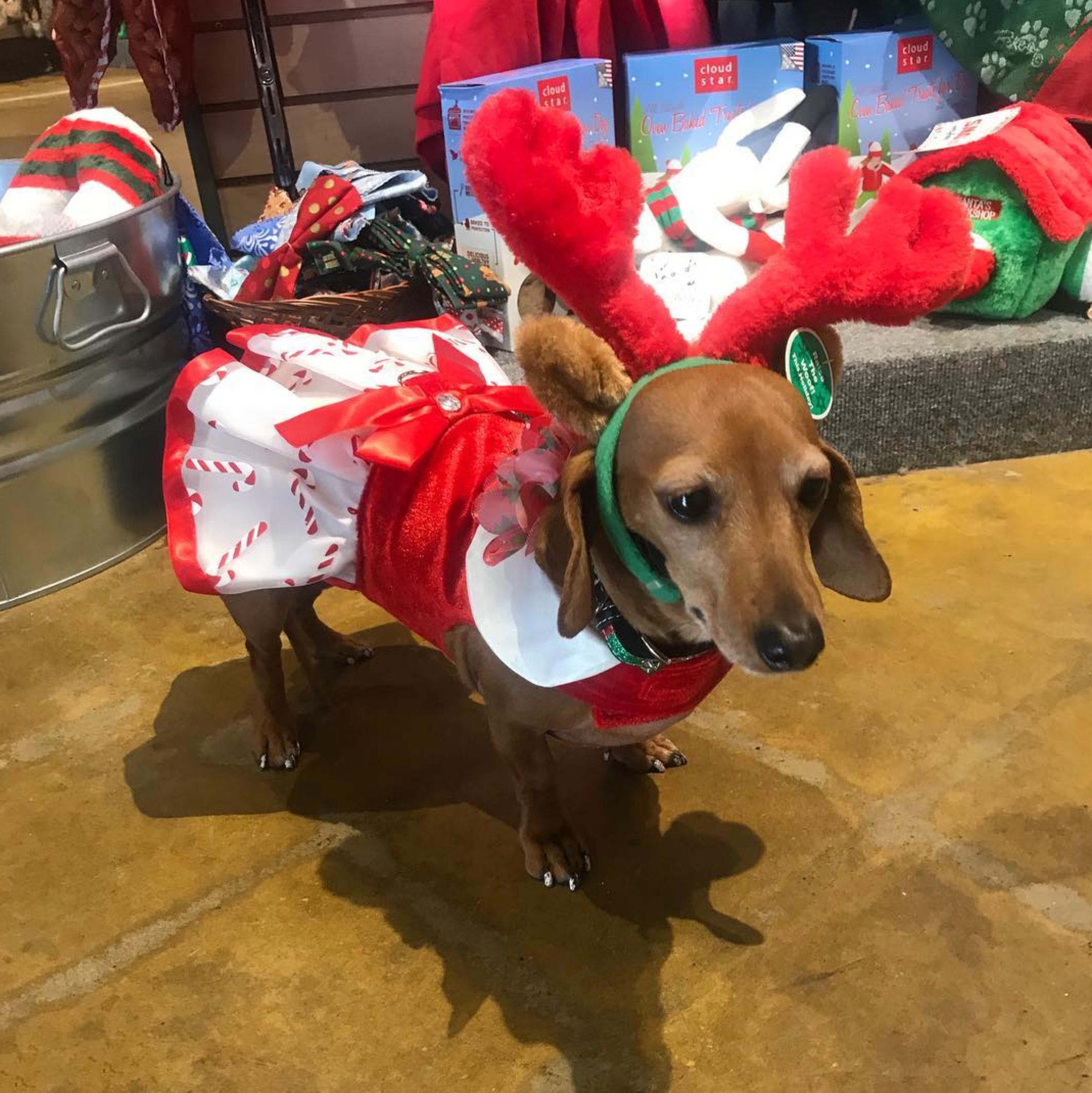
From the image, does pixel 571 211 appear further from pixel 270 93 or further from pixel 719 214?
pixel 270 93

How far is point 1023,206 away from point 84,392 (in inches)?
65.6

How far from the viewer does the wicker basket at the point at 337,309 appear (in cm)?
192

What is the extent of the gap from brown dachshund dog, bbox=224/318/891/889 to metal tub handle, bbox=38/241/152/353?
1.03 m

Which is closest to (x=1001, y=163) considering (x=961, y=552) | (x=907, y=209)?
(x=961, y=552)

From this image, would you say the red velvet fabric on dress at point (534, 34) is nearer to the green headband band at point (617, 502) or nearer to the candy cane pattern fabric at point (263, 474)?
the candy cane pattern fabric at point (263, 474)

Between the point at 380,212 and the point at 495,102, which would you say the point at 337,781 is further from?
the point at 380,212

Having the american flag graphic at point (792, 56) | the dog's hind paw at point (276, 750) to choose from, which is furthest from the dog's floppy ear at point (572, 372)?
the american flag graphic at point (792, 56)

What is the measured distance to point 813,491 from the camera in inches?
33.7

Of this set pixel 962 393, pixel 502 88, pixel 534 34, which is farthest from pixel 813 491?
pixel 534 34

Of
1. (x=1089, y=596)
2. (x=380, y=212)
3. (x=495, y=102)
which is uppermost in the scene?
(x=495, y=102)

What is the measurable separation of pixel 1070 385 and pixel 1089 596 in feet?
1.80

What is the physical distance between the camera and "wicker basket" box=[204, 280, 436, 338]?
192cm

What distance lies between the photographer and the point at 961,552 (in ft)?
5.39

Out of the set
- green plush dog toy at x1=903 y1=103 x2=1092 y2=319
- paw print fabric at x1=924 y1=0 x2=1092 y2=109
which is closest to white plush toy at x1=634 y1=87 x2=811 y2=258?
green plush dog toy at x1=903 y1=103 x2=1092 y2=319
